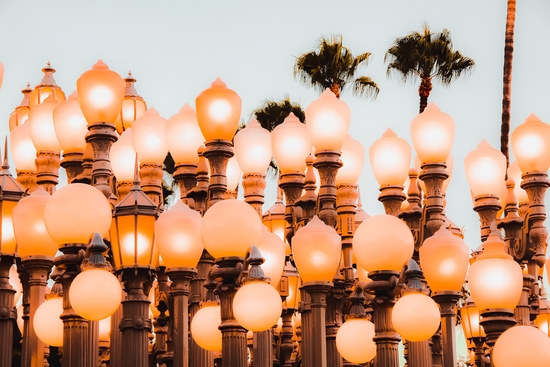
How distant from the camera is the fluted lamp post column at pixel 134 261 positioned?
11.0 m

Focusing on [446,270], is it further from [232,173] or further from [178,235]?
[232,173]

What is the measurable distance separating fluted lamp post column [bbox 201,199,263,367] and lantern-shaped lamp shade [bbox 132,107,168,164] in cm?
278

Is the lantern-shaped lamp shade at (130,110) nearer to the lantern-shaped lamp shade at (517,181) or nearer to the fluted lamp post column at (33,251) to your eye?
the fluted lamp post column at (33,251)

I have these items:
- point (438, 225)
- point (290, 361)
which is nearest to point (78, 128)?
point (438, 225)

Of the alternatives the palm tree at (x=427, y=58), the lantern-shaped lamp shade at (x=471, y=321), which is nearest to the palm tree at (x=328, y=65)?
the palm tree at (x=427, y=58)

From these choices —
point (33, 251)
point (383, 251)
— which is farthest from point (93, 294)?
point (383, 251)

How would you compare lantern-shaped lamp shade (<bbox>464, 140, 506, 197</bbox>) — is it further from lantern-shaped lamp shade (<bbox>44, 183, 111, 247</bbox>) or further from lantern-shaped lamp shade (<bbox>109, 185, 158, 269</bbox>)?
lantern-shaped lamp shade (<bbox>44, 183, 111, 247</bbox>)

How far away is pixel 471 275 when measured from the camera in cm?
1121

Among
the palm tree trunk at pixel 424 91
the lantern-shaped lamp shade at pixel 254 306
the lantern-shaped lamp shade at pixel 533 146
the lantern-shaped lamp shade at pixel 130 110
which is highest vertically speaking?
the palm tree trunk at pixel 424 91

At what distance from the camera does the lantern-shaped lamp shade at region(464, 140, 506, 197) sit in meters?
12.7

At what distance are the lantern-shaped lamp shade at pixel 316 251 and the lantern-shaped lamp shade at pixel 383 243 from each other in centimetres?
47

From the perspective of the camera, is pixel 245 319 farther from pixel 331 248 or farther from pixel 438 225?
pixel 438 225

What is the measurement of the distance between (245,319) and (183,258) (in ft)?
4.51

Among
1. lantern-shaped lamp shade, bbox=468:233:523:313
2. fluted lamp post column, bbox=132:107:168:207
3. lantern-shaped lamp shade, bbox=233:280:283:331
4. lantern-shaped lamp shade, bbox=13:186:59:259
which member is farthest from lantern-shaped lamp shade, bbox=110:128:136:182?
lantern-shaped lamp shade, bbox=468:233:523:313
